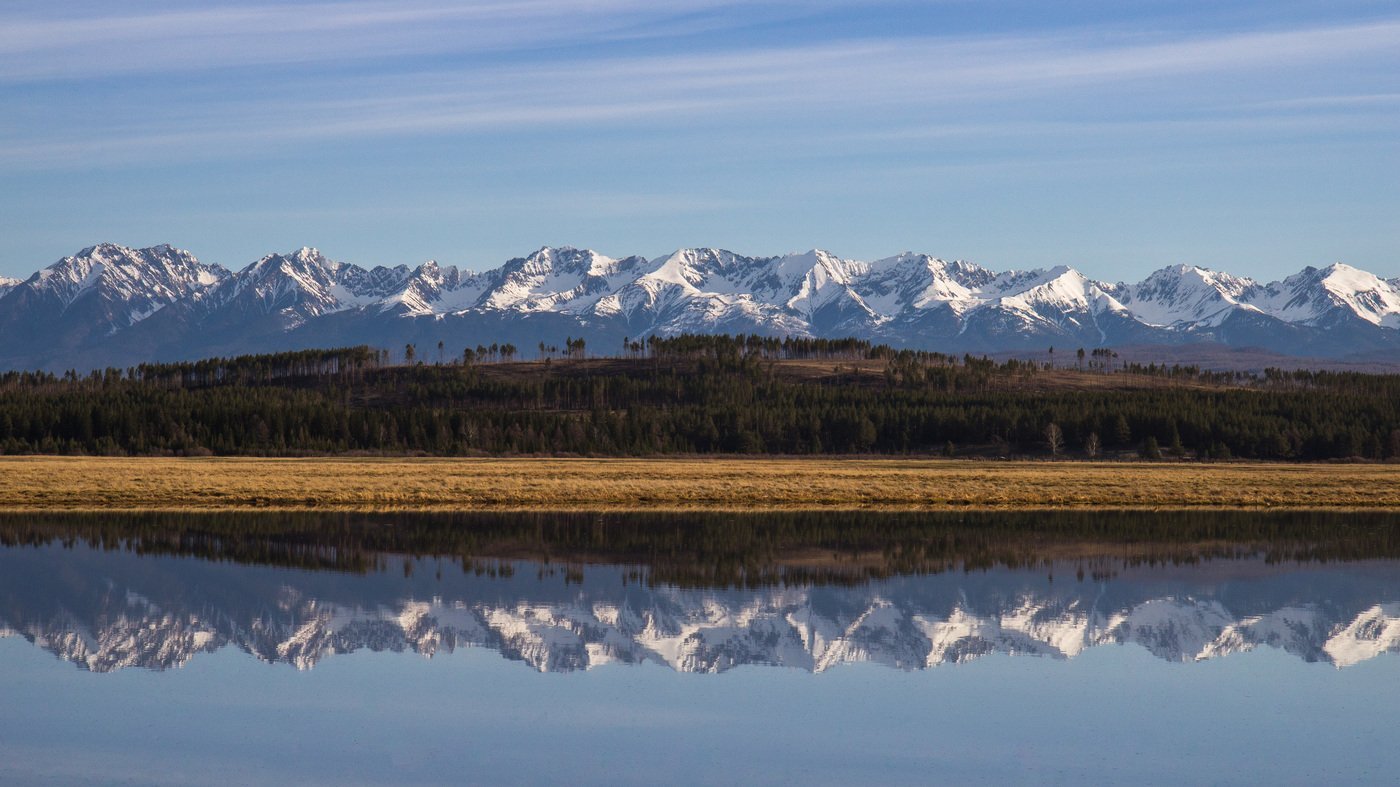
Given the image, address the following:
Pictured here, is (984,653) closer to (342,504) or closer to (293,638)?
(293,638)

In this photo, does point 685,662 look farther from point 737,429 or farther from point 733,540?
point 737,429

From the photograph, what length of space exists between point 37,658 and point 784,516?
36.6m

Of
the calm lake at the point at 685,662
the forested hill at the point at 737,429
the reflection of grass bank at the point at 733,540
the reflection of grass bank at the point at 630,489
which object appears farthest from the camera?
the forested hill at the point at 737,429

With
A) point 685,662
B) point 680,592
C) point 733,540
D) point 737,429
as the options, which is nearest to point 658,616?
point 680,592

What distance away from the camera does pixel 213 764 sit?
19.1 m

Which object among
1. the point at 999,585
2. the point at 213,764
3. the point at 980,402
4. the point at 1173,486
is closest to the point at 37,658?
the point at 213,764

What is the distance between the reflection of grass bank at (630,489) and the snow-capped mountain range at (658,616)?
23.6 m

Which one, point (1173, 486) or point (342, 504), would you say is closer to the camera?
point (342, 504)

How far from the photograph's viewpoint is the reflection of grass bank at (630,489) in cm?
6288

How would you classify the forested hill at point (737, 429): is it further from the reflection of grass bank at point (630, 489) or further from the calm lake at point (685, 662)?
the calm lake at point (685, 662)

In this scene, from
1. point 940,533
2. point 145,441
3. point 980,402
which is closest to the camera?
point 940,533

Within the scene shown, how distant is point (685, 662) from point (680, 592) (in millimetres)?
8488

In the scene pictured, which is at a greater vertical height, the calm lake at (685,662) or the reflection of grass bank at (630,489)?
the calm lake at (685,662)

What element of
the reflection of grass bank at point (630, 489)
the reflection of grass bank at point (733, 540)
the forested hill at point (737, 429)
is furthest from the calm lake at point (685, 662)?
the forested hill at point (737, 429)
